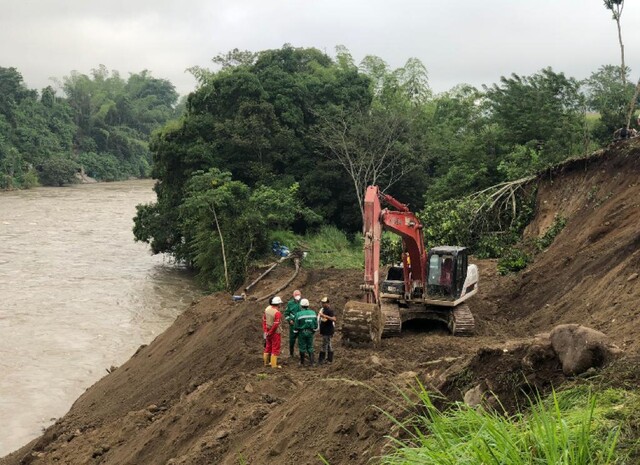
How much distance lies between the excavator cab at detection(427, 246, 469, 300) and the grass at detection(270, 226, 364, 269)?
1361 cm

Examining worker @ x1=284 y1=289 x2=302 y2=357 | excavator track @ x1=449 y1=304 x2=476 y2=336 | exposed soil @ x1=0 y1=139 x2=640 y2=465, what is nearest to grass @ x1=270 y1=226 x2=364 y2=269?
exposed soil @ x1=0 y1=139 x2=640 y2=465

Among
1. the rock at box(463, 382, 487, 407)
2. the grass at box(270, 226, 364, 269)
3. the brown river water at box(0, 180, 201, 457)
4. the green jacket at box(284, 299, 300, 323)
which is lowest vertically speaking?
the brown river water at box(0, 180, 201, 457)

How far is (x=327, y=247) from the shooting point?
110 ft

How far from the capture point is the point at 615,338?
34.9 feet

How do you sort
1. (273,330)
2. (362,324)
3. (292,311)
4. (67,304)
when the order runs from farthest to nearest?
(67,304) < (362,324) < (292,311) < (273,330)

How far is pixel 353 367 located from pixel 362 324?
374cm

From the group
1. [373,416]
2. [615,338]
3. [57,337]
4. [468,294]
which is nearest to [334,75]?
[57,337]

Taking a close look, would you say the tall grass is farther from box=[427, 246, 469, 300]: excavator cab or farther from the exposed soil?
box=[427, 246, 469, 300]: excavator cab

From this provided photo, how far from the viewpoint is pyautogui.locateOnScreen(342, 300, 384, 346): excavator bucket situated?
14094 millimetres

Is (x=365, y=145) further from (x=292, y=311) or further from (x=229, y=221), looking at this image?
(x=292, y=311)

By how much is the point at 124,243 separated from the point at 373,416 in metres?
38.3

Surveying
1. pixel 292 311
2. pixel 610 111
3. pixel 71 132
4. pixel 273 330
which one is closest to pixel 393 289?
pixel 292 311

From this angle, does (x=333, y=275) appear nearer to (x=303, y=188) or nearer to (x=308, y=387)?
(x=303, y=188)

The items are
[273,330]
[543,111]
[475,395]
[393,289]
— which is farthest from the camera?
[543,111]
